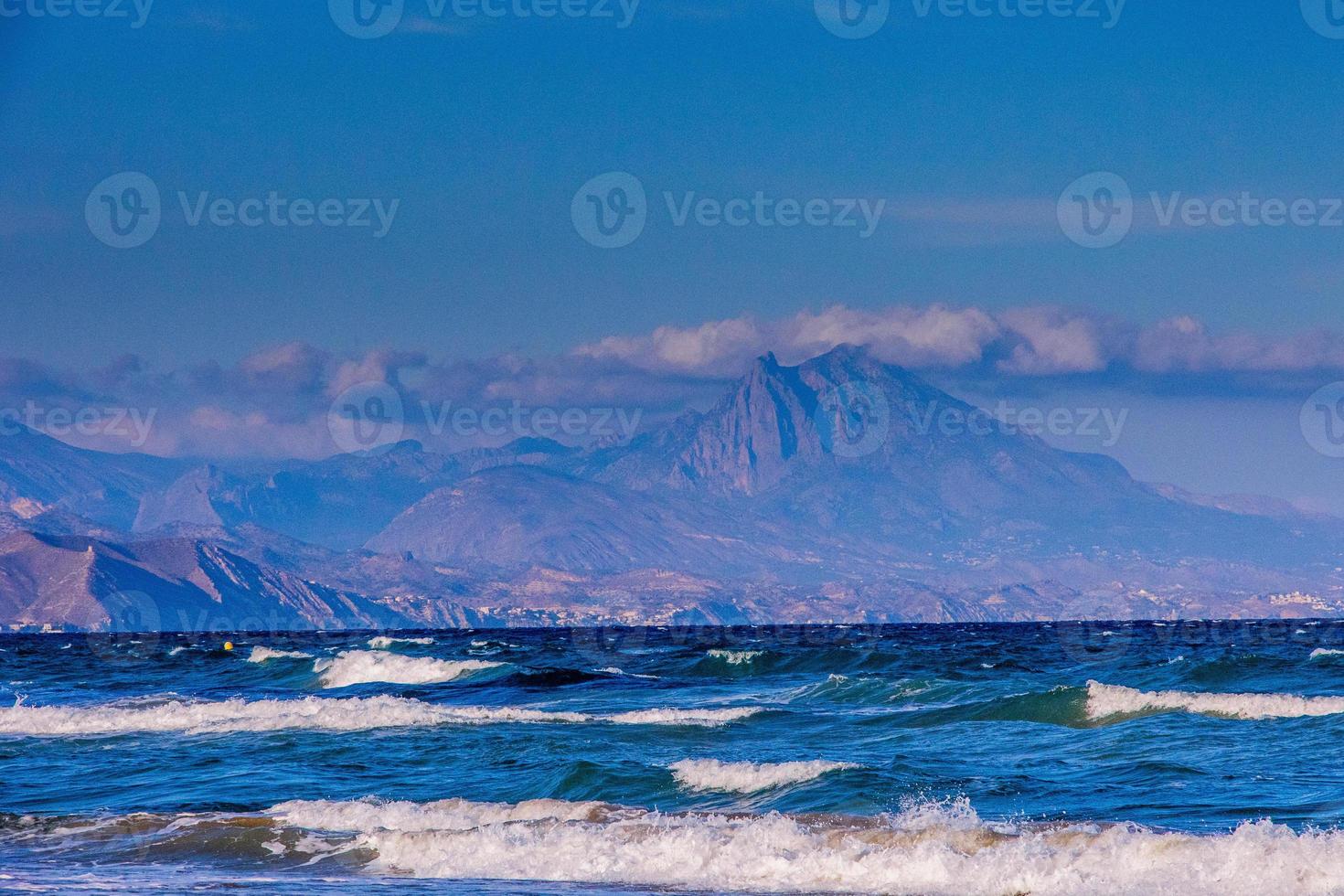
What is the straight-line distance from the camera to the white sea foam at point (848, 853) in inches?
806

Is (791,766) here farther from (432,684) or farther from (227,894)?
(432,684)

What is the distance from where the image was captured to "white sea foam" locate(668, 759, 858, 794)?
29047 mm

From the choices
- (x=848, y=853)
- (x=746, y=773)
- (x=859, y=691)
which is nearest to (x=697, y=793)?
(x=746, y=773)

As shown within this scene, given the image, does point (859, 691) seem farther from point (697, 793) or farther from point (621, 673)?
point (697, 793)

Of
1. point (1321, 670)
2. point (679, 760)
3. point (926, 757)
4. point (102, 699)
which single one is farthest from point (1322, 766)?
point (102, 699)

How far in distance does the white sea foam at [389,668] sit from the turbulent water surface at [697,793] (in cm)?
1904

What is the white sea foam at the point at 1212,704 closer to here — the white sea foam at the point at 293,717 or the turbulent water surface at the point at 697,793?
the turbulent water surface at the point at 697,793

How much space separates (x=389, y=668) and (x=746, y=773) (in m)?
52.7

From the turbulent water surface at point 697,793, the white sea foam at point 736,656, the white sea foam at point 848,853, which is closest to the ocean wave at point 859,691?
the turbulent water surface at point 697,793

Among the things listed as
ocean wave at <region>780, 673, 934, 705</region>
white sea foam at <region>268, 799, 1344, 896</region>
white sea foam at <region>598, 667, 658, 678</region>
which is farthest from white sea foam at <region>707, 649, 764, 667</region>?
white sea foam at <region>268, 799, 1344, 896</region>

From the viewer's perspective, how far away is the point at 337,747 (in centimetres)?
3791

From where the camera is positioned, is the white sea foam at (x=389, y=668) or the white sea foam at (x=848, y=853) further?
the white sea foam at (x=389, y=668)

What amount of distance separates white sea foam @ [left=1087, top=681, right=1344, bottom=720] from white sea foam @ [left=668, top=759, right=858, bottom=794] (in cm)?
1508

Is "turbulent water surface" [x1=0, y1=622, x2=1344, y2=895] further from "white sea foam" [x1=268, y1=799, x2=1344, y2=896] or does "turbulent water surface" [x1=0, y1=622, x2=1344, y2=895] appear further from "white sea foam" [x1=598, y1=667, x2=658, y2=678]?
"white sea foam" [x1=598, y1=667, x2=658, y2=678]
